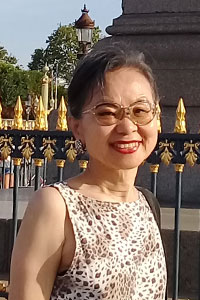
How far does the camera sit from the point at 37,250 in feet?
6.20

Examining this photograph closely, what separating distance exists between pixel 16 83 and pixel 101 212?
178 ft

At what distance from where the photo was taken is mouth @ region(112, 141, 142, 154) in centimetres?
203

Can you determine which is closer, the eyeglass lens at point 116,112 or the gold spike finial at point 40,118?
the eyeglass lens at point 116,112

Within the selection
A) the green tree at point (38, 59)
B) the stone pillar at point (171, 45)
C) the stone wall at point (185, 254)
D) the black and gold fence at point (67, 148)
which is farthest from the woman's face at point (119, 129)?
the green tree at point (38, 59)

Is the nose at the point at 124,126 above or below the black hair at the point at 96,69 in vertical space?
below

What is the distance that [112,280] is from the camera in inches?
76.3

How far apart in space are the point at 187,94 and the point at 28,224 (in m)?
4.45

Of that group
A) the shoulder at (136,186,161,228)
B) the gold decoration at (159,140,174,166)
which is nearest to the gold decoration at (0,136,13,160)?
the gold decoration at (159,140,174,166)

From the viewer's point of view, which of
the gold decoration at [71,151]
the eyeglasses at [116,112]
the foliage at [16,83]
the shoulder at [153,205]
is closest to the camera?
the eyeglasses at [116,112]

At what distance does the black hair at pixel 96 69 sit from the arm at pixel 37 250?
30cm

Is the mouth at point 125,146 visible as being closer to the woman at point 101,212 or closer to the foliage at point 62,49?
the woman at point 101,212

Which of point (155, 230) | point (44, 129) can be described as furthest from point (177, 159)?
point (155, 230)

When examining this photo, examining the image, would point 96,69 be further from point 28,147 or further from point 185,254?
point 185,254

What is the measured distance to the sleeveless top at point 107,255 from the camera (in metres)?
1.93
